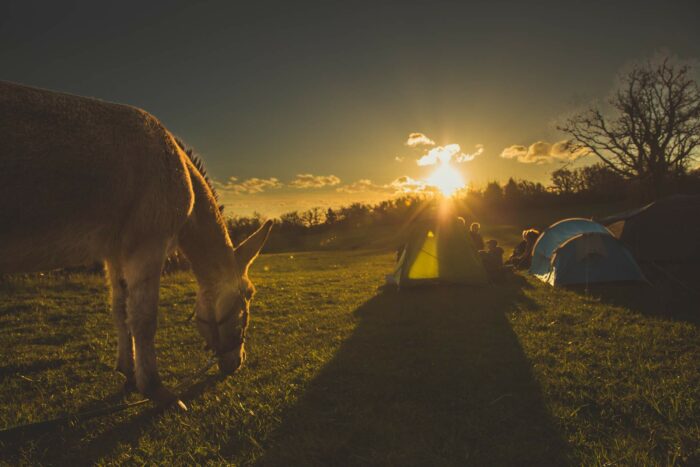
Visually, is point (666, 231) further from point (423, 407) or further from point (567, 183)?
point (567, 183)

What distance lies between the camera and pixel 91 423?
3707 mm

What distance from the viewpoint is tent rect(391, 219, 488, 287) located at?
10781mm

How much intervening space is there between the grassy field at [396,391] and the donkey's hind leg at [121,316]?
1.87 feet

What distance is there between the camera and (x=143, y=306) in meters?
3.26

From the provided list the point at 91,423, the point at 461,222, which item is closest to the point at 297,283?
the point at 461,222

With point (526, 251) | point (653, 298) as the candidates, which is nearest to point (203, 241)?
point (653, 298)

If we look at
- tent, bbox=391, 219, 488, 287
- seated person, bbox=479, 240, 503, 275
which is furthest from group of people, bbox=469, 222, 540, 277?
tent, bbox=391, 219, 488, 287

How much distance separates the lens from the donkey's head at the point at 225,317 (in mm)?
4074

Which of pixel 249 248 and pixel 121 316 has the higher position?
pixel 249 248

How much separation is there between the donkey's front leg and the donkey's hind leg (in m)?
0.83

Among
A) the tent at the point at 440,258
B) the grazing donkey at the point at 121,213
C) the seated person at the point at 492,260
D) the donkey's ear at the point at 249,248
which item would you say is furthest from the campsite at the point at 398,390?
the seated person at the point at 492,260

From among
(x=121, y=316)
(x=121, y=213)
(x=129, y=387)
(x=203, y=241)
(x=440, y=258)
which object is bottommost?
(x=129, y=387)

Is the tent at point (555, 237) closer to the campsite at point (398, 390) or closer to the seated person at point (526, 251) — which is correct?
the seated person at point (526, 251)

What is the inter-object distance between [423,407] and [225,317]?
2611mm
